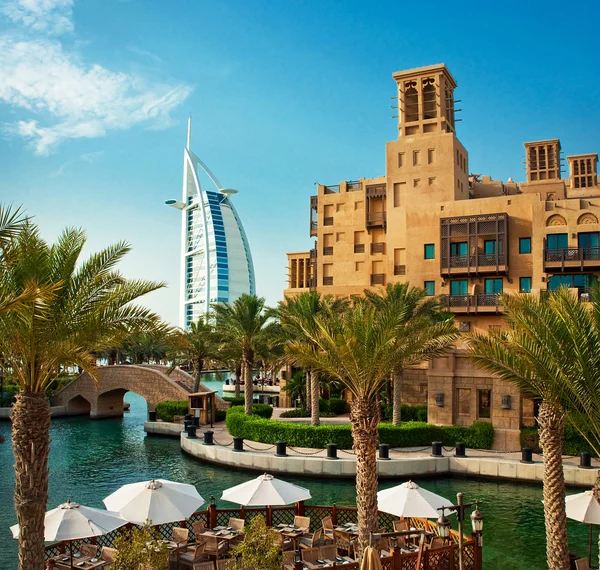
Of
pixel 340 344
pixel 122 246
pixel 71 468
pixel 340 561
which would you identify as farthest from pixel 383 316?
pixel 71 468

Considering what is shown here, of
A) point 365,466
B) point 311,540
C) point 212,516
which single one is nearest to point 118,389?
point 212,516

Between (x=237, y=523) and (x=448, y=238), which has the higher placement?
(x=448, y=238)

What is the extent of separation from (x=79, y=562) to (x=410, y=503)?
8270mm

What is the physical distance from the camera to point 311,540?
1652 cm

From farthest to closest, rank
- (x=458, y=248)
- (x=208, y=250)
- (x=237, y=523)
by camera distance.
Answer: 1. (x=208, y=250)
2. (x=458, y=248)
3. (x=237, y=523)

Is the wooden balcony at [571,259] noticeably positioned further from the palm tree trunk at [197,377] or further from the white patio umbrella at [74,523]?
the white patio umbrella at [74,523]

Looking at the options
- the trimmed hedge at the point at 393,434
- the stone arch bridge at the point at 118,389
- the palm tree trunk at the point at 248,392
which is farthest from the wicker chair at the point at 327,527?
the stone arch bridge at the point at 118,389

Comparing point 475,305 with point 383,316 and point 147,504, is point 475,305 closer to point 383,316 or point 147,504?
point 383,316

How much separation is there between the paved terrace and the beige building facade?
12.2 feet

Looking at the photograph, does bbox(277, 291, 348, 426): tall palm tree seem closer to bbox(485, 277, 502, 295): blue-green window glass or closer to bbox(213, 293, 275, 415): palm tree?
bbox(213, 293, 275, 415): palm tree

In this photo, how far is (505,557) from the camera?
714 inches

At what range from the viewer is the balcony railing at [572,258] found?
40.1 metres

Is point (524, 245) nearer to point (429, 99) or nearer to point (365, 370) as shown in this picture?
point (429, 99)

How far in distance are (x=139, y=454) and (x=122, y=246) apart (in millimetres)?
24275
